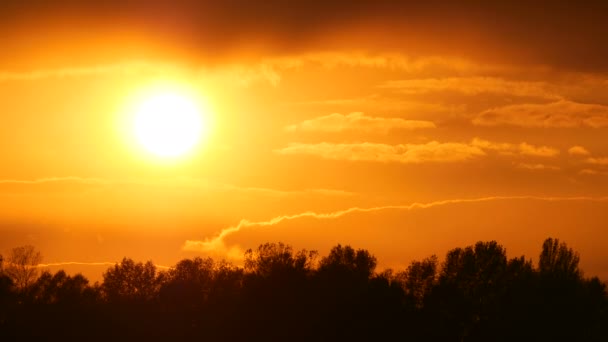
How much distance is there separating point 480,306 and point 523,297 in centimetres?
471

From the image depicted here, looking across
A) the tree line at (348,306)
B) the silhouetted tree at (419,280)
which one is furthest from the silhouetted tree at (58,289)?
the silhouetted tree at (419,280)

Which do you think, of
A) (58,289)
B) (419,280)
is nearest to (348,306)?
(419,280)

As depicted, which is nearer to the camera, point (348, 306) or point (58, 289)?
point (348, 306)

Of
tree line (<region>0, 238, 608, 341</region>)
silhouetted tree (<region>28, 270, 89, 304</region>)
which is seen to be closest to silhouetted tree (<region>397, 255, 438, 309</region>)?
tree line (<region>0, 238, 608, 341</region>)

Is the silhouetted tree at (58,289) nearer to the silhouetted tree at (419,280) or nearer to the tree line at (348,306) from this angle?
the tree line at (348,306)

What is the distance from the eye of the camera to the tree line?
122750mm

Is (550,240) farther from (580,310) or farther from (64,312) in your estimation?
(64,312)

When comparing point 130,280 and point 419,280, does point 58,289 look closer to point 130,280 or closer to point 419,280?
point 130,280

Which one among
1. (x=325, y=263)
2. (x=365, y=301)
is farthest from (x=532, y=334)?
(x=325, y=263)

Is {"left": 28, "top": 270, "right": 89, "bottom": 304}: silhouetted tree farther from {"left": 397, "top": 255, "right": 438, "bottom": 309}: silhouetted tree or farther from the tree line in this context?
{"left": 397, "top": 255, "right": 438, "bottom": 309}: silhouetted tree

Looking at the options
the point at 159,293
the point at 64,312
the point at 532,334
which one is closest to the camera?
the point at 532,334

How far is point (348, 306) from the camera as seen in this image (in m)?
123

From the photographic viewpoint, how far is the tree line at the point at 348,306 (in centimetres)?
12275

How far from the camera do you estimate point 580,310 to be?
127 meters
